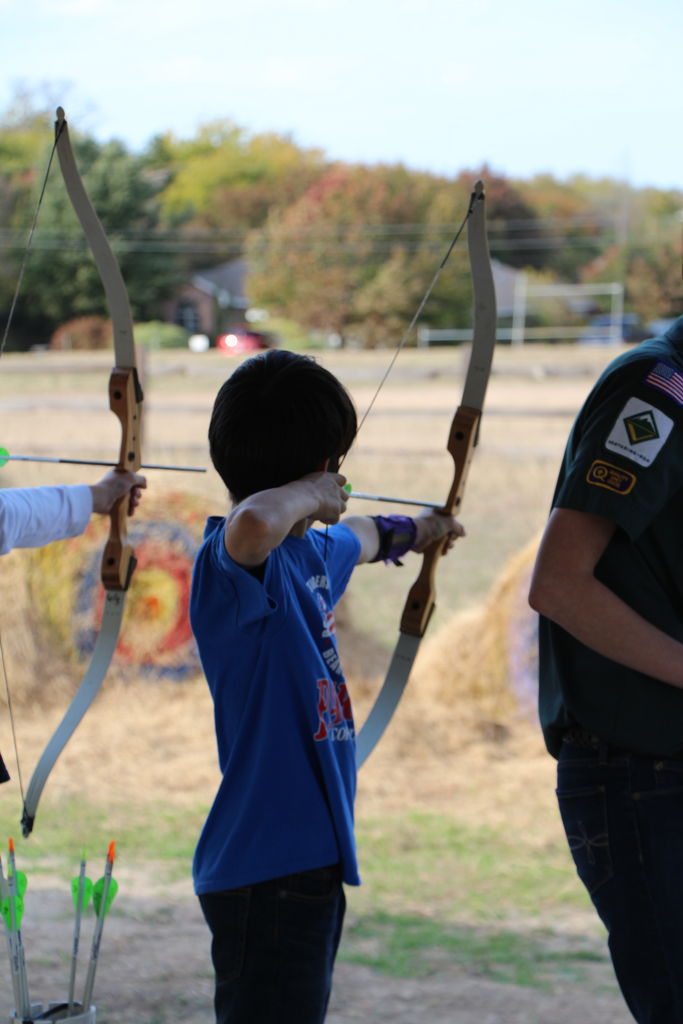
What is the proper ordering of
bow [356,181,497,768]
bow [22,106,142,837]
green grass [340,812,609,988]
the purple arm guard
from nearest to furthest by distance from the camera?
the purple arm guard → bow [356,181,497,768] → bow [22,106,142,837] → green grass [340,812,609,988]

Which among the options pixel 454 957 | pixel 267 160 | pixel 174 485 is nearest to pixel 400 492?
pixel 174 485

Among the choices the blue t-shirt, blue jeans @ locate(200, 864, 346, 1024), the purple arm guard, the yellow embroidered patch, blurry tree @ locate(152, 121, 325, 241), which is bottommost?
blue jeans @ locate(200, 864, 346, 1024)

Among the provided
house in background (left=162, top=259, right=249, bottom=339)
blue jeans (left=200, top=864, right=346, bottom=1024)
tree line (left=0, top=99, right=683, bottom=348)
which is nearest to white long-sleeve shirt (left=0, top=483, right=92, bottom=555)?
blue jeans (left=200, top=864, right=346, bottom=1024)

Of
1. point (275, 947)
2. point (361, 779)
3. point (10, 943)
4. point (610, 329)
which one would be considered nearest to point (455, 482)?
point (275, 947)

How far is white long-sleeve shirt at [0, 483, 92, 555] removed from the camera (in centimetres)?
165

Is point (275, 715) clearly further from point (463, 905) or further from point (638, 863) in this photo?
point (463, 905)

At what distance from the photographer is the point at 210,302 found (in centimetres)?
2128

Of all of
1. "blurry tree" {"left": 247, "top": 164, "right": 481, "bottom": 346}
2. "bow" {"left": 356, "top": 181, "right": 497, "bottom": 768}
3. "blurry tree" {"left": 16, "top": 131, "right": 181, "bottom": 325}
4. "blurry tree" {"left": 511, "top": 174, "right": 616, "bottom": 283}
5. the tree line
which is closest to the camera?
"bow" {"left": 356, "top": 181, "right": 497, "bottom": 768}

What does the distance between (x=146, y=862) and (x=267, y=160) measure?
30.3 metres

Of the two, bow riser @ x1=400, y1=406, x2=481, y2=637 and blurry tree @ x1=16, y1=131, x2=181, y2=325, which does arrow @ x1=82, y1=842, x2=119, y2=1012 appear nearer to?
bow riser @ x1=400, y1=406, x2=481, y2=637

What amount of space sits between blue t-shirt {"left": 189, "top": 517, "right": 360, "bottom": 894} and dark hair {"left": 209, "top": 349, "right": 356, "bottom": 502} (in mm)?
80

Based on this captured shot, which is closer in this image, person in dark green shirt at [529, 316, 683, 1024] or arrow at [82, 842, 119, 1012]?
person in dark green shirt at [529, 316, 683, 1024]

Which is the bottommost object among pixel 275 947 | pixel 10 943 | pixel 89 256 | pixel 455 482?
pixel 10 943

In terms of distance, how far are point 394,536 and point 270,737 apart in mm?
481
